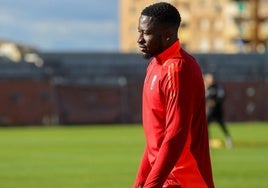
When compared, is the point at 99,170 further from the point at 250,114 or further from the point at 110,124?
the point at 250,114

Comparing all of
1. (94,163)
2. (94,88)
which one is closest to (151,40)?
(94,163)

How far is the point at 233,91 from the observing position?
62031 millimetres

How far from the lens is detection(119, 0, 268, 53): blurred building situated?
4980 inches

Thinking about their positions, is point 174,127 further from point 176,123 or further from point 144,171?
point 144,171

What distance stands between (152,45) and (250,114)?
181ft

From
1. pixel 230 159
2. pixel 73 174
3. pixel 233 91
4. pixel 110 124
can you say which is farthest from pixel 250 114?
pixel 73 174

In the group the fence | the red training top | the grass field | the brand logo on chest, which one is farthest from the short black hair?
the fence

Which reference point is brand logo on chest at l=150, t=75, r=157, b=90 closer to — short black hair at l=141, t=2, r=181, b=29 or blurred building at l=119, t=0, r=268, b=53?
short black hair at l=141, t=2, r=181, b=29

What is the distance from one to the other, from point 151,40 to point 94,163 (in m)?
18.3

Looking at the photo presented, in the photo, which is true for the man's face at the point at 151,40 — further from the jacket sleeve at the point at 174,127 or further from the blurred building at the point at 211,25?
the blurred building at the point at 211,25

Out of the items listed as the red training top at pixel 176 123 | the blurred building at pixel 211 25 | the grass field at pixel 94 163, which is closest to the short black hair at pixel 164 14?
the red training top at pixel 176 123

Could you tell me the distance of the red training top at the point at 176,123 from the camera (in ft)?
23.0

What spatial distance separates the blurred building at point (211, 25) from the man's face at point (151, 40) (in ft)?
340

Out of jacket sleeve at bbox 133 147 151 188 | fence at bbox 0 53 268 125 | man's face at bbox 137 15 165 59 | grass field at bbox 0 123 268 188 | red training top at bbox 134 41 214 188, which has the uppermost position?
man's face at bbox 137 15 165 59
